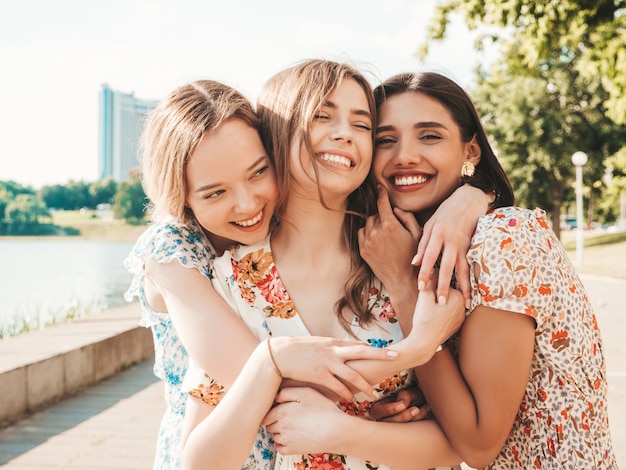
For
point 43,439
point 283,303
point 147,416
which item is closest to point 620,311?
point 147,416

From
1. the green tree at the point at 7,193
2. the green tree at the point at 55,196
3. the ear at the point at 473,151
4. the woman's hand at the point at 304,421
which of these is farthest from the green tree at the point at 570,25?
the green tree at the point at 55,196

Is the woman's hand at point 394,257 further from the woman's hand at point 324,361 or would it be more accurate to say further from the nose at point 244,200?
the nose at point 244,200

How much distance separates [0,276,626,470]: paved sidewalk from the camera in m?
3.80

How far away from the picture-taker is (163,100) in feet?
6.89

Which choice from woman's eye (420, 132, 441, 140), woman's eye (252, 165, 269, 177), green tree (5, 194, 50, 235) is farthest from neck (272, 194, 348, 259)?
green tree (5, 194, 50, 235)

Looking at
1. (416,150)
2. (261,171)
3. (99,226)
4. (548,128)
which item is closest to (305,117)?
(261,171)

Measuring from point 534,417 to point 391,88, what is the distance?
1177 millimetres

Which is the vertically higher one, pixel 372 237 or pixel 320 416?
pixel 372 237

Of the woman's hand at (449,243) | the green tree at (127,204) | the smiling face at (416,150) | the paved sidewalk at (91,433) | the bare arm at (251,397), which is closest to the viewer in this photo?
the bare arm at (251,397)

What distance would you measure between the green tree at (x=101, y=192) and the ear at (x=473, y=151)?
28331 millimetres

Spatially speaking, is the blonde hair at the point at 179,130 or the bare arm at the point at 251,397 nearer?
the bare arm at the point at 251,397

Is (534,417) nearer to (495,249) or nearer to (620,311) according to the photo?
(495,249)

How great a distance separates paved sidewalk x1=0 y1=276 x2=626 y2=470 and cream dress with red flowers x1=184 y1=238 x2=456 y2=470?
7.44ft

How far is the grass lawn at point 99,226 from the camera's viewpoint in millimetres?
30719
